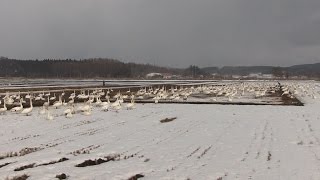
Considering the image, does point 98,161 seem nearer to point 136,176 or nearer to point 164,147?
point 136,176

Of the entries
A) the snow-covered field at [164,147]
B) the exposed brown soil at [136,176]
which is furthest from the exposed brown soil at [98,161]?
the exposed brown soil at [136,176]

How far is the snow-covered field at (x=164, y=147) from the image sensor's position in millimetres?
13266

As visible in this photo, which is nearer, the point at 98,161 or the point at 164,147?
the point at 98,161

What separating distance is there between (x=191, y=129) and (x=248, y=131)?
2.99m

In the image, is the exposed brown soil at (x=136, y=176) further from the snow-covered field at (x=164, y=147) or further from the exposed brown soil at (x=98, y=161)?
the exposed brown soil at (x=98, y=161)

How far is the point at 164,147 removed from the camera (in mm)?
17547

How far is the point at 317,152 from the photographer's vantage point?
16.4 meters

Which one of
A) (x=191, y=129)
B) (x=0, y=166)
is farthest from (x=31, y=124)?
(x=0, y=166)

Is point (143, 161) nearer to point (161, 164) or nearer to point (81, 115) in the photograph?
point (161, 164)

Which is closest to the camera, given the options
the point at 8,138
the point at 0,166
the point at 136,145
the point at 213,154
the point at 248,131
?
the point at 0,166

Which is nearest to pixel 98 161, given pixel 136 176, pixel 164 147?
pixel 136 176

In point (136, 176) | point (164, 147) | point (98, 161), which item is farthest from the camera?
point (164, 147)

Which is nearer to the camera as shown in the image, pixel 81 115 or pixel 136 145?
pixel 136 145

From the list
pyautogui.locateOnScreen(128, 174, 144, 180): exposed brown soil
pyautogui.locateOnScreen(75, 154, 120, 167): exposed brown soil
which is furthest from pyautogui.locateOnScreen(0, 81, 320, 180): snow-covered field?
pyautogui.locateOnScreen(128, 174, 144, 180): exposed brown soil
